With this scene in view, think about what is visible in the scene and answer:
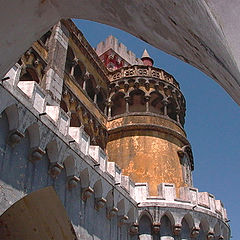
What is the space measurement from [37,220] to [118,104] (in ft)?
34.4

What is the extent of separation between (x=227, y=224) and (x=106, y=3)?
16401 mm

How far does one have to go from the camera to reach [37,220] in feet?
36.5

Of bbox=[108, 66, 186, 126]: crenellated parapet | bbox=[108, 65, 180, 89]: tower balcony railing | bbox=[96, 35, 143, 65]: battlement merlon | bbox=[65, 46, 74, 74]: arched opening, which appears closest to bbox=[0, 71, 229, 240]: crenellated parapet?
bbox=[108, 66, 186, 126]: crenellated parapet

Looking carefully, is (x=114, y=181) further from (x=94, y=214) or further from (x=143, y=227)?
(x=143, y=227)

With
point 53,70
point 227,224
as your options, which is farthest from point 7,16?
point 227,224

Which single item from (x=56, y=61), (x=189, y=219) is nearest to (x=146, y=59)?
(x=56, y=61)

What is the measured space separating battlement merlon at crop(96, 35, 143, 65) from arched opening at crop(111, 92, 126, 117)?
8.14 m

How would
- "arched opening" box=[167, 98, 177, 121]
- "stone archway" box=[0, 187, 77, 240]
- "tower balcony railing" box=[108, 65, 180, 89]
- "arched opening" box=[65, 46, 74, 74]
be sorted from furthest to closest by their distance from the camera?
"arched opening" box=[167, 98, 177, 121] < "tower balcony railing" box=[108, 65, 180, 89] < "arched opening" box=[65, 46, 74, 74] < "stone archway" box=[0, 187, 77, 240]

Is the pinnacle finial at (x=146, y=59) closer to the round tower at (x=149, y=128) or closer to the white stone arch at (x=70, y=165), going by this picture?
the round tower at (x=149, y=128)

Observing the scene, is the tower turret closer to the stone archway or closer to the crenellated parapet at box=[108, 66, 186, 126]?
the crenellated parapet at box=[108, 66, 186, 126]

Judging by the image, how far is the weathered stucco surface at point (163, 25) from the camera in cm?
204

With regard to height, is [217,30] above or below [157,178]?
below

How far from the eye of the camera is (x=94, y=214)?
12156 mm

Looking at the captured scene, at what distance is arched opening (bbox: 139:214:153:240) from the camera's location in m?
14.6
